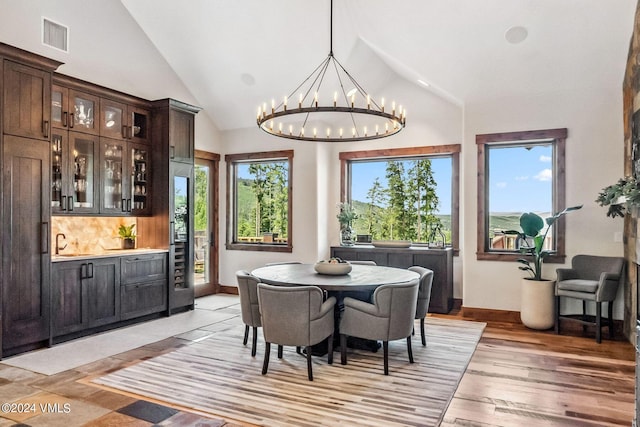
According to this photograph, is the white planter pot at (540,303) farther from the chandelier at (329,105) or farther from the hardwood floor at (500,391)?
the chandelier at (329,105)

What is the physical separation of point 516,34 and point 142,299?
220 inches

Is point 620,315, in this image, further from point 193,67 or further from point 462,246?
point 193,67

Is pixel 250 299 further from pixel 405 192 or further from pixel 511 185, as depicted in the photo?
pixel 511 185

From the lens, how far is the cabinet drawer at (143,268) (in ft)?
18.1

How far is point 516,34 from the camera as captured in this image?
4.98 metres

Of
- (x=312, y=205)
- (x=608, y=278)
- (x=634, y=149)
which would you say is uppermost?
(x=634, y=149)

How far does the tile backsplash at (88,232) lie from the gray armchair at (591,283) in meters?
5.74

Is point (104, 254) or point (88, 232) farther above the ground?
point (88, 232)

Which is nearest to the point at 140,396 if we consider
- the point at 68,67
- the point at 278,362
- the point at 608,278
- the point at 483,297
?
the point at 278,362

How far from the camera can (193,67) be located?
667 cm

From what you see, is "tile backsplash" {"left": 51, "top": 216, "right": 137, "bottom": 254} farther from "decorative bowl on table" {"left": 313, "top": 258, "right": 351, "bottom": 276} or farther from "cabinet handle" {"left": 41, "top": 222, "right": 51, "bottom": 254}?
"decorative bowl on table" {"left": 313, "top": 258, "right": 351, "bottom": 276}

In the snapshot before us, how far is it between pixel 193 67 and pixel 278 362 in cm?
467

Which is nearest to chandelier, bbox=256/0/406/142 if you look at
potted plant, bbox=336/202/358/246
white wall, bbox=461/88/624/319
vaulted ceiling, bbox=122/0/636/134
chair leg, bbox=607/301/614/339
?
vaulted ceiling, bbox=122/0/636/134

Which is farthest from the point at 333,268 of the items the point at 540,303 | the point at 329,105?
the point at 329,105
